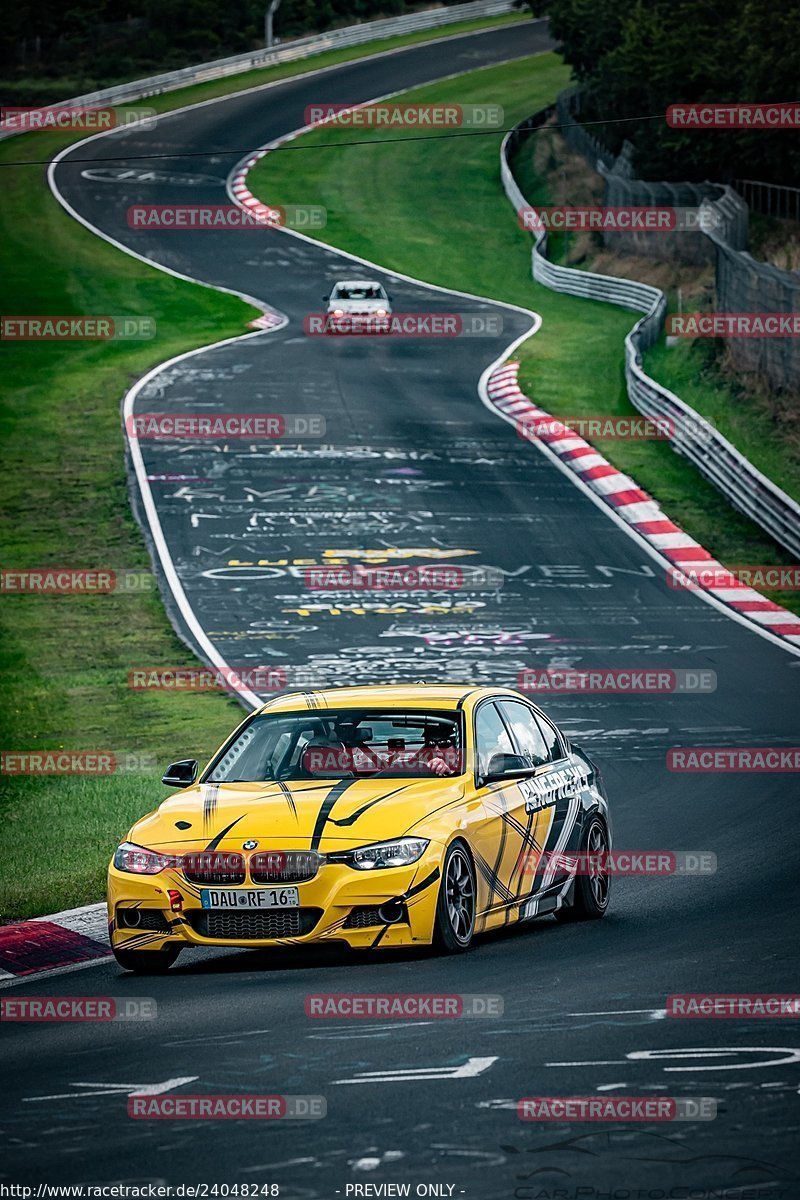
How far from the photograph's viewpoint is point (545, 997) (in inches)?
357

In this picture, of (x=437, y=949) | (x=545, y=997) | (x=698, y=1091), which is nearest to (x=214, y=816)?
(x=437, y=949)

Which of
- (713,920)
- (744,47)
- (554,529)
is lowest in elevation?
(554,529)

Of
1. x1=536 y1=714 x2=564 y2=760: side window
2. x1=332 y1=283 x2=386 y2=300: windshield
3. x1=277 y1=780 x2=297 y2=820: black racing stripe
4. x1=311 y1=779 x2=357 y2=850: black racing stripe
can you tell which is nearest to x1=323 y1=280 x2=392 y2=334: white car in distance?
x1=332 y1=283 x2=386 y2=300: windshield

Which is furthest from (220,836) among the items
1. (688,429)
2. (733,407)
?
(733,407)

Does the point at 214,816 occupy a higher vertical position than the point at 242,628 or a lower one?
higher

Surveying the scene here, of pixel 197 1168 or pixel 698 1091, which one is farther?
pixel 698 1091

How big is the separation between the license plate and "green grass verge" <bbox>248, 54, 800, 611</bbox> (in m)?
16.1

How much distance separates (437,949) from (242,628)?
45.8ft

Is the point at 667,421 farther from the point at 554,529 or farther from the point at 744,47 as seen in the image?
the point at 744,47

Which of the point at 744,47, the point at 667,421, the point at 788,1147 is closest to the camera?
the point at 788,1147

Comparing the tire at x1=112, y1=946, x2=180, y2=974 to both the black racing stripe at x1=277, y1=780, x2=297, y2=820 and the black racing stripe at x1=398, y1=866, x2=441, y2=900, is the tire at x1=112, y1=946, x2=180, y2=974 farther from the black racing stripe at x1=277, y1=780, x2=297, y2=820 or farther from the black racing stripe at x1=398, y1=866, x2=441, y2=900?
the black racing stripe at x1=398, y1=866, x2=441, y2=900

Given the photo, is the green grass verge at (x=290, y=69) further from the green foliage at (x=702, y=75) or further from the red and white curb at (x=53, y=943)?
the red and white curb at (x=53, y=943)

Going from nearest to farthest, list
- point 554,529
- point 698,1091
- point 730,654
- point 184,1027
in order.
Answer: point 698,1091, point 184,1027, point 730,654, point 554,529

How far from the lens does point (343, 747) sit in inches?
444
